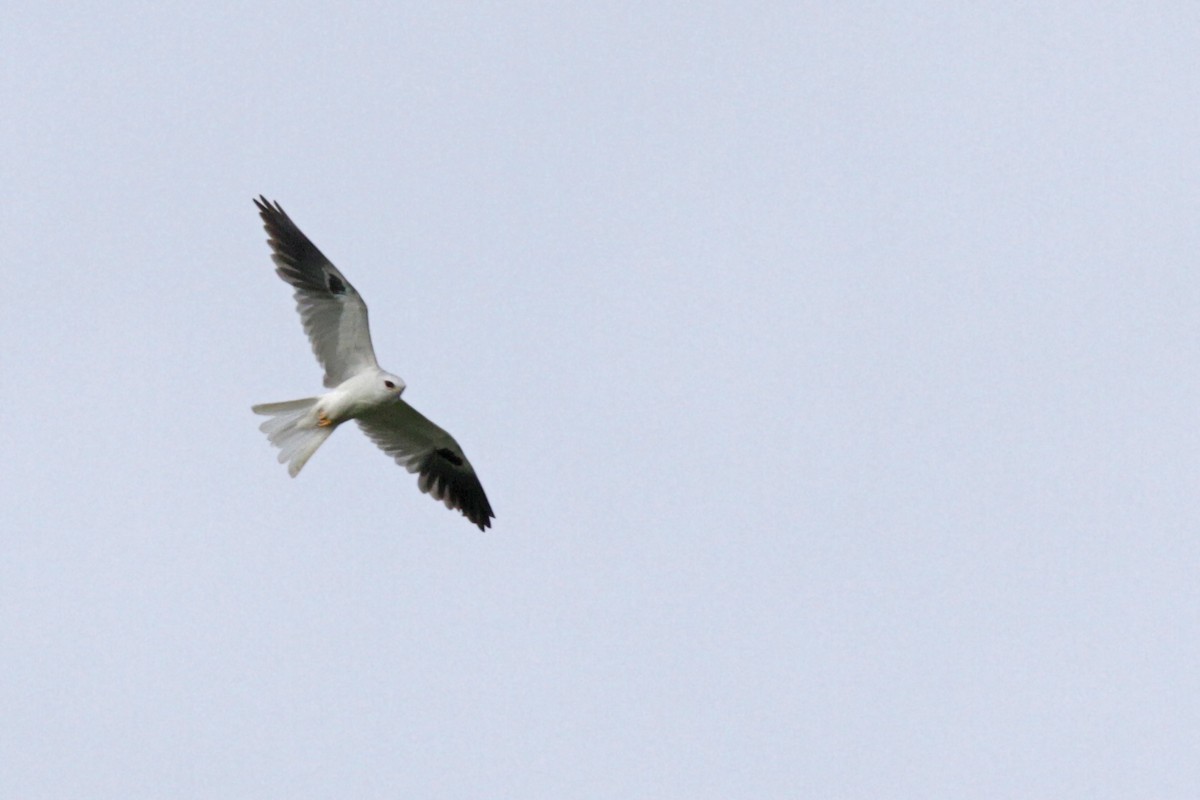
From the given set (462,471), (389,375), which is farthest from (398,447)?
(389,375)

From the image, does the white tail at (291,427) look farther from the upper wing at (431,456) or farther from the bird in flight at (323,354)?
the upper wing at (431,456)

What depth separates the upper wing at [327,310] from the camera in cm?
1362

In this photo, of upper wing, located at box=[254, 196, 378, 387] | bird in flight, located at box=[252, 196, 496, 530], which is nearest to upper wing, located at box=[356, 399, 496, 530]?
bird in flight, located at box=[252, 196, 496, 530]

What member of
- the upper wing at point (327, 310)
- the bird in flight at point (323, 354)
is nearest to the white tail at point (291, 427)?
the bird in flight at point (323, 354)

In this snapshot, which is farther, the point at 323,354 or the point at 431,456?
the point at 431,456

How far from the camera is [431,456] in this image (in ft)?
50.7

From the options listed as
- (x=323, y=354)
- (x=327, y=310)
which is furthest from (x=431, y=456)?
(x=327, y=310)

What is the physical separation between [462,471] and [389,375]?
2.22 metres

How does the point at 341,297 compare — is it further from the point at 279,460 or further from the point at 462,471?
the point at 462,471

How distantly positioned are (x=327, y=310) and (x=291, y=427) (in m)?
1.04

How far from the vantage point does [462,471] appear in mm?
15648

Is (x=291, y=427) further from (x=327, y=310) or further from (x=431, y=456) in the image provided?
(x=431, y=456)

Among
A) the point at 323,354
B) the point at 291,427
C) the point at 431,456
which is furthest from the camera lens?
the point at 431,456

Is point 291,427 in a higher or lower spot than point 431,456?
lower
